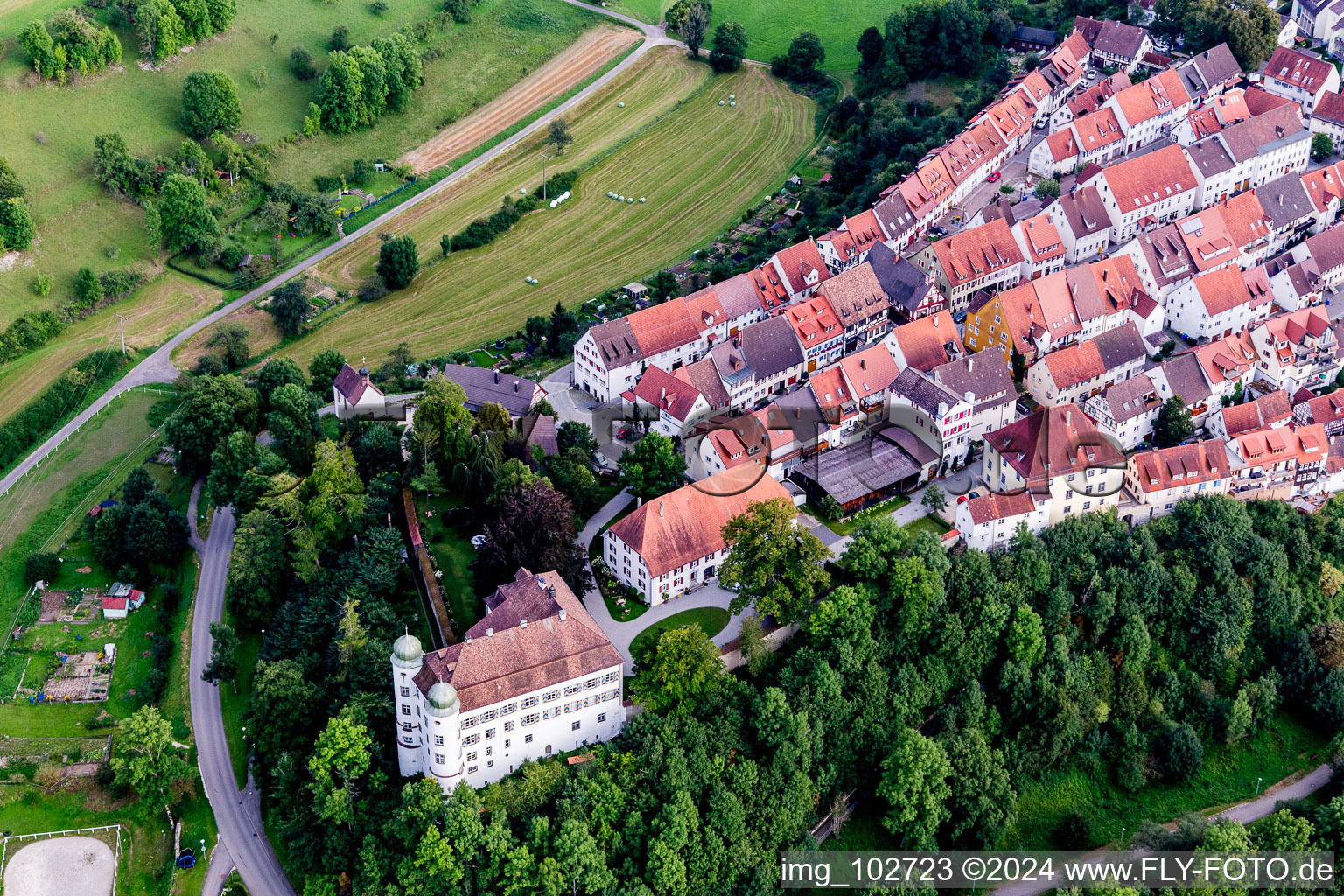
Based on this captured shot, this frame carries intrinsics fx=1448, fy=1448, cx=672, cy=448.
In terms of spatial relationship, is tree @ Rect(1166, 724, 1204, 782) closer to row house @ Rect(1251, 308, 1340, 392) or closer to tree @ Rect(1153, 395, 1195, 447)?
tree @ Rect(1153, 395, 1195, 447)

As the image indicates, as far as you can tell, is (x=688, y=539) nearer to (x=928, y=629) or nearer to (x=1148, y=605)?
(x=928, y=629)

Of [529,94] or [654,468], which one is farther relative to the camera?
[529,94]

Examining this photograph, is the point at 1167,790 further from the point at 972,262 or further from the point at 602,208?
the point at 602,208

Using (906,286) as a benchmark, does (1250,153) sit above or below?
above

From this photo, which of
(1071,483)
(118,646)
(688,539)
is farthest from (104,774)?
(1071,483)

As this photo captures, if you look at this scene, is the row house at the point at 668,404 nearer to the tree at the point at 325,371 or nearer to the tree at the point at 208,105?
the tree at the point at 325,371

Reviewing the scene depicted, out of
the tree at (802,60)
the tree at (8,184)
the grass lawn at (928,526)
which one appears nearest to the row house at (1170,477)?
the grass lawn at (928,526)

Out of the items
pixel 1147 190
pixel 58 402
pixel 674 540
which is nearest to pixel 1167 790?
pixel 674 540
